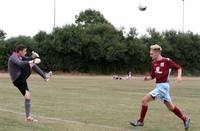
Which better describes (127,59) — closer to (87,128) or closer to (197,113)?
(197,113)

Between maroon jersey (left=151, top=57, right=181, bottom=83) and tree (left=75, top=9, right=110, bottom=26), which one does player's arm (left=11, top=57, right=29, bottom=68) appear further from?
tree (left=75, top=9, right=110, bottom=26)

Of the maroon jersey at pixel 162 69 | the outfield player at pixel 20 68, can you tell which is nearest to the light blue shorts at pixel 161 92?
the maroon jersey at pixel 162 69

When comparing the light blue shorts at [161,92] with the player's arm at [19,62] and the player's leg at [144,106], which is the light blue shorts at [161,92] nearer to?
the player's leg at [144,106]

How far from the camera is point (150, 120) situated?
51.2 feet

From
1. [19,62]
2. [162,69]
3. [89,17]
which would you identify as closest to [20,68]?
[19,62]

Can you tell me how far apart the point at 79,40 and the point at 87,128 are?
70.4 metres

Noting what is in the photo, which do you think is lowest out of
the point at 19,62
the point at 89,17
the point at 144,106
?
Result: the point at 144,106

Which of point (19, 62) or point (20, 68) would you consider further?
point (20, 68)

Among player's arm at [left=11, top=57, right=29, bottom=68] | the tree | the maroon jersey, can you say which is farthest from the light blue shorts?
the tree

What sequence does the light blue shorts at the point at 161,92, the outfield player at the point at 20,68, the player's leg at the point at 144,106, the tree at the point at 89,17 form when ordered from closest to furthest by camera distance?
the light blue shorts at the point at 161,92
the player's leg at the point at 144,106
the outfield player at the point at 20,68
the tree at the point at 89,17

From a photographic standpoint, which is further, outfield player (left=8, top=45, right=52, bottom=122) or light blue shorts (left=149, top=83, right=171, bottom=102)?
outfield player (left=8, top=45, right=52, bottom=122)

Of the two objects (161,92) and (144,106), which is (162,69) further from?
(144,106)

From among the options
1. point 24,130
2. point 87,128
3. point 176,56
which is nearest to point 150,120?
point 87,128

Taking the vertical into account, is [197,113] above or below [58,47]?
below
